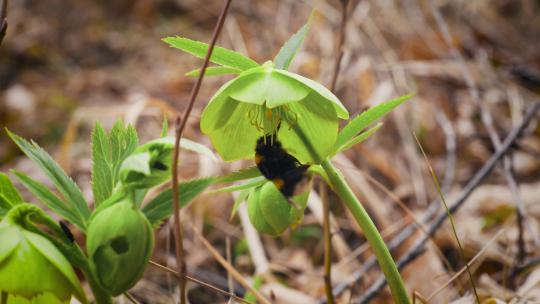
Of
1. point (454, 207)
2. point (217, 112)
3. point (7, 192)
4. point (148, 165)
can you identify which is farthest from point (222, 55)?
point (454, 207)

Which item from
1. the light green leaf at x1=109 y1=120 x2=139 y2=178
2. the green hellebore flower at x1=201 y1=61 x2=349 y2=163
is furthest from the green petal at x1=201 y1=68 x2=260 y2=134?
the light green leaf at x1=109 y1=120 x2=139 y2=178

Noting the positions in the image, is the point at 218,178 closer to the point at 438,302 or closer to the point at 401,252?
the point at 438,302

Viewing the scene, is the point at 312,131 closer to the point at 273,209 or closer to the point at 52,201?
the point at 273,209

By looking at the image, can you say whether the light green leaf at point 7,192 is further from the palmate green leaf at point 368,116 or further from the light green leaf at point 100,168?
the palmate green leaf at point 368,116

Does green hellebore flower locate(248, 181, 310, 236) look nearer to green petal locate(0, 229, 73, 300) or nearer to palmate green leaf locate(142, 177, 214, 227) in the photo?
palmate green leaf locate(142, 177, 214, 227)

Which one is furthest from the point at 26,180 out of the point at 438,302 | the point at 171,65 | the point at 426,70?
the point at 171,65
